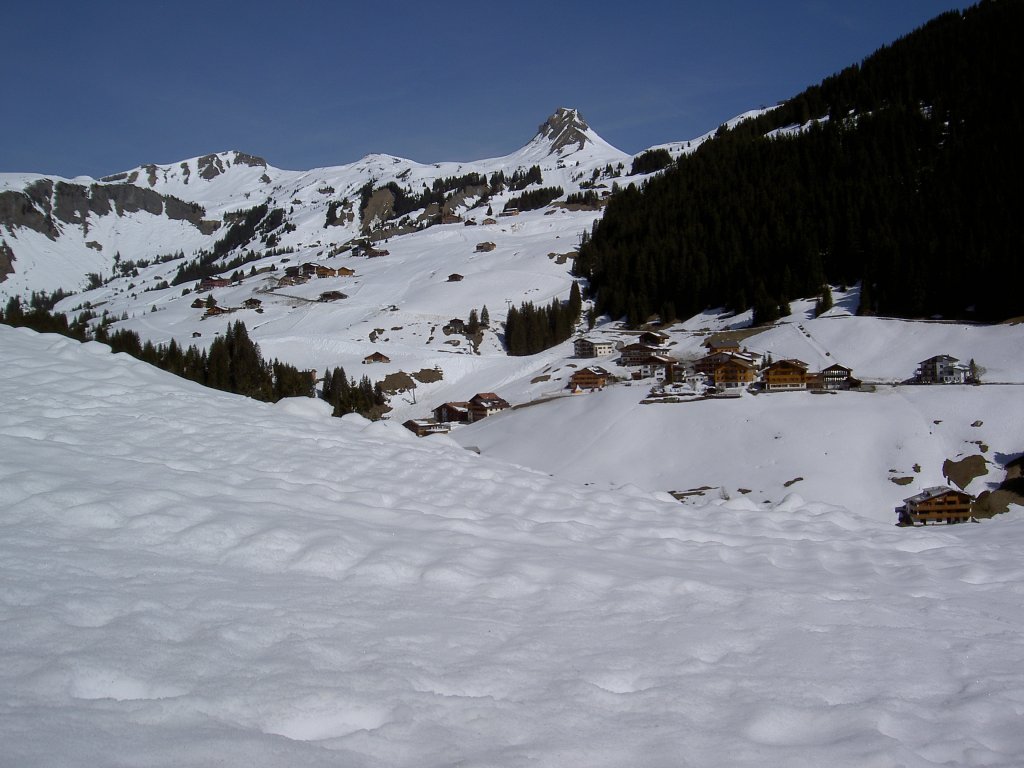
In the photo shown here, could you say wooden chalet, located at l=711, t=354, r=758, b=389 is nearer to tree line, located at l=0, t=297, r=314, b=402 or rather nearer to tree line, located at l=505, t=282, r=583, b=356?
tree line, located at l=505, t=282, r=583, b=356

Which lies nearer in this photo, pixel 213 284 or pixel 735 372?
pixel 735 372

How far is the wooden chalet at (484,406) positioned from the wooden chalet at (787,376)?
2183 centimetres

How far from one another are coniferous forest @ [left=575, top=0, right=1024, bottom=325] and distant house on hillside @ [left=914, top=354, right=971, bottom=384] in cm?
1538

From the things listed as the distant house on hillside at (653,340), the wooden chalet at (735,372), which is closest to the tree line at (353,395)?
the distant house on hillside at (653,340)

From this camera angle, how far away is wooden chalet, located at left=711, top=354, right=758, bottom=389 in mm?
49406

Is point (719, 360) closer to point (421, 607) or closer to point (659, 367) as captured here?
point (659, 367)

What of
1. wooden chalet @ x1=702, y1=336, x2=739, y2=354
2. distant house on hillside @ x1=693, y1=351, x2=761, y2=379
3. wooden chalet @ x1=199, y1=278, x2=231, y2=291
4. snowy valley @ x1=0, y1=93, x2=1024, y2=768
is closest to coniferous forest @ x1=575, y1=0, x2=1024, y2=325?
wooden chalet @ x1=702, y1=336, x2=739, y2=354

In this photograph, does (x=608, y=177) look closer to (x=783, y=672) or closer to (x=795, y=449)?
(x=795, y=449)

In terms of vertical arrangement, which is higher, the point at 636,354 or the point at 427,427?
the point at 636,354

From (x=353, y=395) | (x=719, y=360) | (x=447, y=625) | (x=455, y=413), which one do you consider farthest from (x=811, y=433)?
(x=353, y=395)

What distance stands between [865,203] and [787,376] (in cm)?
4703

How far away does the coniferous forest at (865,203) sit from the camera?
6188 centimetres

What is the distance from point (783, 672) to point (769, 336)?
2395 inches

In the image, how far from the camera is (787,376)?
45.7 metres
